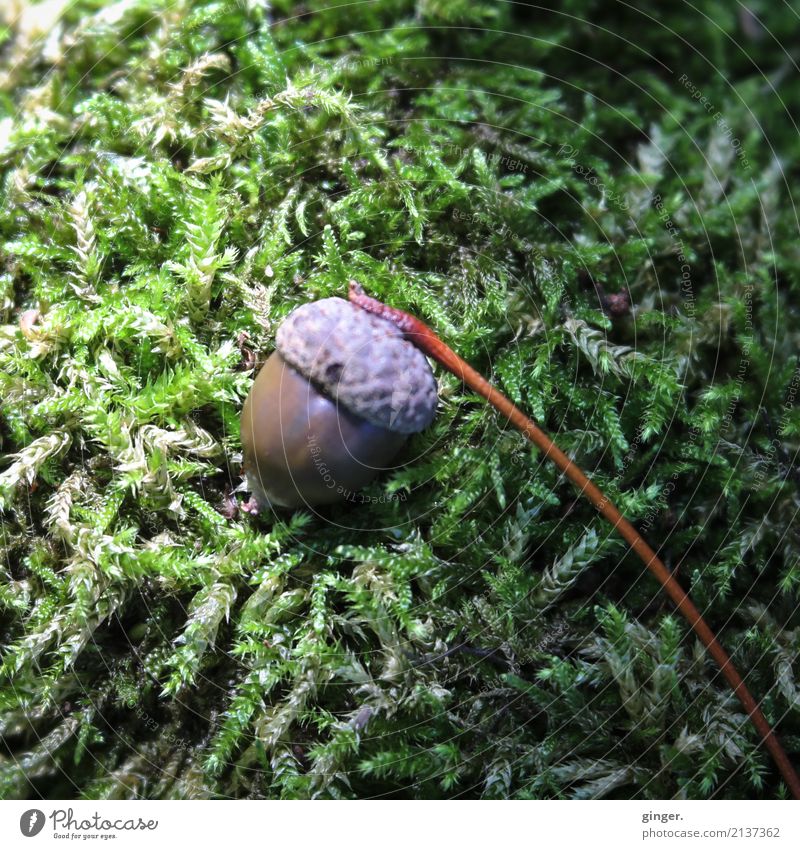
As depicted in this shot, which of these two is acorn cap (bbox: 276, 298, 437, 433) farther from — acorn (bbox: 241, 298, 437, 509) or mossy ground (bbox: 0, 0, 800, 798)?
mossy ground (bbox: 0, 0, 800, 798)

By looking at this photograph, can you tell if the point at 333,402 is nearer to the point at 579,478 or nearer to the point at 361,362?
the point at 361,362

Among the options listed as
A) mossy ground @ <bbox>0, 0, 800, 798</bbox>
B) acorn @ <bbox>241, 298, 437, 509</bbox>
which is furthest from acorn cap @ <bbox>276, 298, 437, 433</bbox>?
mossy ground @ <bbox>0, 0, 800, 798</bbox>

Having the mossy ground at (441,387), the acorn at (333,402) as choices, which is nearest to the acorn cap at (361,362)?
the acorn at (333,402)

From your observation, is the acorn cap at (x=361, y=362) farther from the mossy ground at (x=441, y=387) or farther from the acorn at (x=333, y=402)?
the mossy ground at (x=441, y=387)

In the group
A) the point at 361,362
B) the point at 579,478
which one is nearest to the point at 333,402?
the point at 361,362

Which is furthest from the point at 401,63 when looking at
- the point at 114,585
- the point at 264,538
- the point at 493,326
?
the point at 114,585
